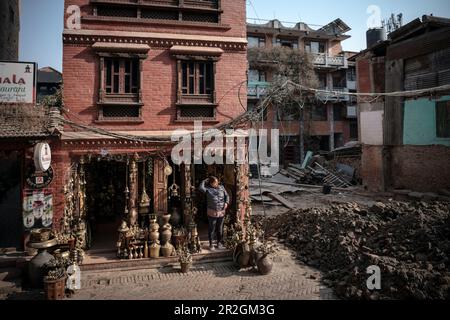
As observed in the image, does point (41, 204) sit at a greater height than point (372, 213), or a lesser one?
greater

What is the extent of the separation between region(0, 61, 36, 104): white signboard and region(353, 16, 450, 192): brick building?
1773cm

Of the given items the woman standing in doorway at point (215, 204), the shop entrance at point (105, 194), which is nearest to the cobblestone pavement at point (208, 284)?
the woman standing in doorway at point (215, 204)

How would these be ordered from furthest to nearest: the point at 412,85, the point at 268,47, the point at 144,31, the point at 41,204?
1. the point at 268,47
2. the point at 412,85
3. the point at 144,31
4. the point at 41,204

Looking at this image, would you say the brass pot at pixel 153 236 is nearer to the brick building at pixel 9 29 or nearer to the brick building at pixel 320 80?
the brick building at pixel 9 29

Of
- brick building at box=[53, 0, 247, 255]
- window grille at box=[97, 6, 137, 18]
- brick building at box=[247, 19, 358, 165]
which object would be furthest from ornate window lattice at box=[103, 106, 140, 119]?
brick building at box=[247, 19, 358, 165]

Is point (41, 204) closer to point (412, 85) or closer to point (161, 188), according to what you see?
point (161, 188)

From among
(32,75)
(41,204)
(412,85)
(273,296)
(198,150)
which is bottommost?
(273,296)

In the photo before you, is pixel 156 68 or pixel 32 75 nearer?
pixel 32 75

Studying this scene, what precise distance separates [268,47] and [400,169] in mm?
21625

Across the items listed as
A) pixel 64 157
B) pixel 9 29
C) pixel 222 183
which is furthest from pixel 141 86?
pixel 9 29

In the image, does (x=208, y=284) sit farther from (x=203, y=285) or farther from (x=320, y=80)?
(x=320, y=80)

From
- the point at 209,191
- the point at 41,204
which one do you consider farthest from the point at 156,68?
the point at 41,204

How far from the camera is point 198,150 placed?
1126cm

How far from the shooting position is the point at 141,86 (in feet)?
35.7
